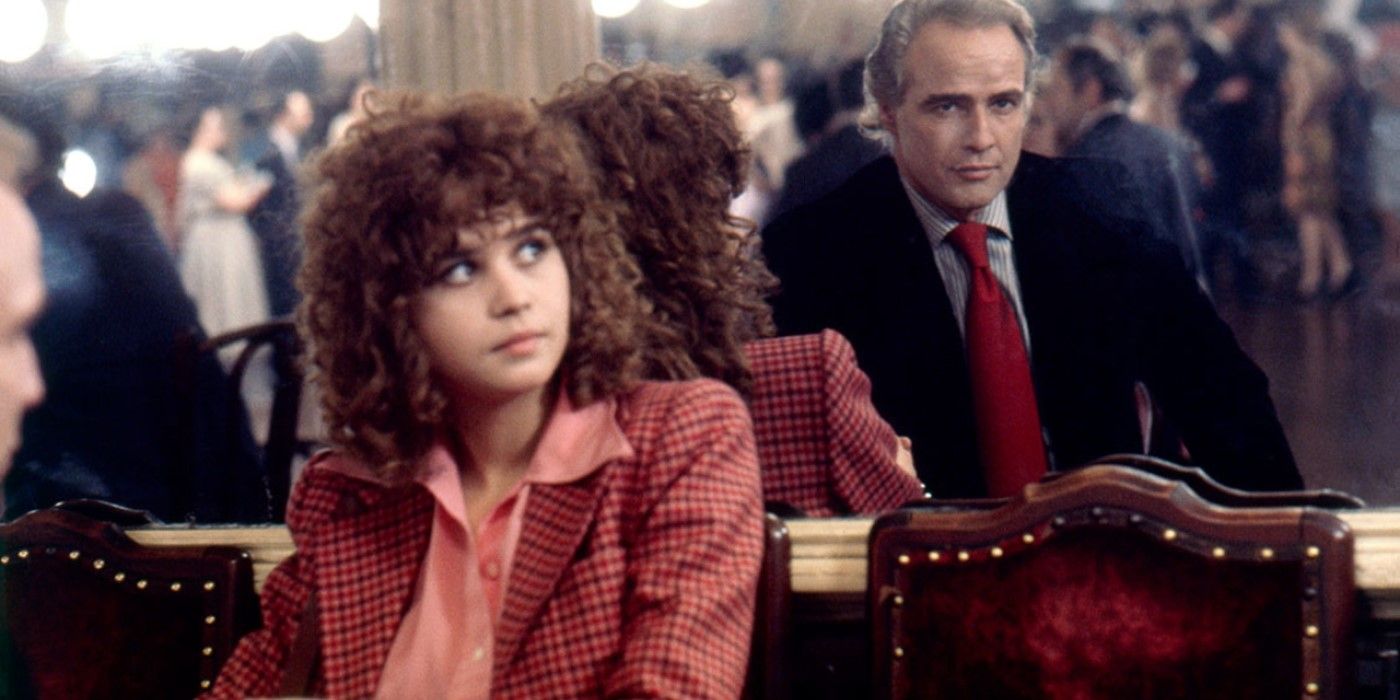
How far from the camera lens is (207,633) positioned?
211cm

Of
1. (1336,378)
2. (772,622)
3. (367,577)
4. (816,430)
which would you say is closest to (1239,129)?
(1336,378)

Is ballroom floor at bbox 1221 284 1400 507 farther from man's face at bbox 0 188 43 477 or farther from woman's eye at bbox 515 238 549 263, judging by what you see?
man's face at bbox 0 188 43 477

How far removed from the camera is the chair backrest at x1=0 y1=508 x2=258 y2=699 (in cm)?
213

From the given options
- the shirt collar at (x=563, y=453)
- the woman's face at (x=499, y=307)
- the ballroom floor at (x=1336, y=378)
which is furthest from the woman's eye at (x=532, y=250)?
the ballroom floor at (x=1336, y=378)

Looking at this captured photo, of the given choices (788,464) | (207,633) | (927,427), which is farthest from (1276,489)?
(207,633)

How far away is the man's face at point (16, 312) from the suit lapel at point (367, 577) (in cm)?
143

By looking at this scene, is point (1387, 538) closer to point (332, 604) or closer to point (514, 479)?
point (514, 479)

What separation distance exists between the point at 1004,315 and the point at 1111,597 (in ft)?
1.99

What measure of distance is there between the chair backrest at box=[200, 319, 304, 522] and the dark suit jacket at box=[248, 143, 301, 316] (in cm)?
5

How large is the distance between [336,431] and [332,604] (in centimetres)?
18

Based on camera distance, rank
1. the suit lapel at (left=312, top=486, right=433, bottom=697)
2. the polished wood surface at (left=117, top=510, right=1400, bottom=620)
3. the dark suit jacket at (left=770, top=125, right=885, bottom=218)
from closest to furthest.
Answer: the suit lapel at (left=312, top=486, right=433, bottom=697)
the polished wood surface at (left=117, top=510, right=1400, bottom=620)
the dark suit jacket at (left=770, top=125, right=885, bottom=218)

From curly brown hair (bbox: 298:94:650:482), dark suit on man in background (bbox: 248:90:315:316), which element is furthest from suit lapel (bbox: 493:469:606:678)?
dark suit on man in background (bbox: 248:90:315:316)

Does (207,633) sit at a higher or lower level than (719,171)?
lower

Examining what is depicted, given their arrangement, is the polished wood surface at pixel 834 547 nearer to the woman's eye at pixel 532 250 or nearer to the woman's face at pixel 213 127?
the woman's eye at pixel 532 250
